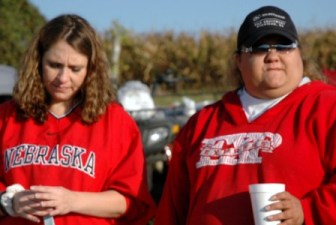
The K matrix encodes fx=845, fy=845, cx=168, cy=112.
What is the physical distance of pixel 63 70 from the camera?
3695mm

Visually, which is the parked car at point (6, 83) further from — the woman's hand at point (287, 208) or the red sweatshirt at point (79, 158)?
the woman's hand at point (287, 208)

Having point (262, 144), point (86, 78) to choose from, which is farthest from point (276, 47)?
point (86, 78)

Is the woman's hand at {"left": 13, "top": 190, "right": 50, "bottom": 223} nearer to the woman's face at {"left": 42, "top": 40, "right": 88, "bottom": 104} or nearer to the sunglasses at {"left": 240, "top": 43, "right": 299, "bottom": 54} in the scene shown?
the woman's face at {"left": 42, "top": 40, "right": 88, "bottom": 104}

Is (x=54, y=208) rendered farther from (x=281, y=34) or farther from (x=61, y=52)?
(x=281, y=34)

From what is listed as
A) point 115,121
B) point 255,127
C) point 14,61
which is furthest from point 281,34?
point 14,61

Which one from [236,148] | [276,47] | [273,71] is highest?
[276,47]

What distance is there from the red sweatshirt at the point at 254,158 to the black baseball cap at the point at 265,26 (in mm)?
237

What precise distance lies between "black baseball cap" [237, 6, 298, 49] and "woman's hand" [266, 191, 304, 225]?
0.68 m

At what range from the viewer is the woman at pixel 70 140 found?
3.58m

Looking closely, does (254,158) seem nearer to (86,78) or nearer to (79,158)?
(79,158)

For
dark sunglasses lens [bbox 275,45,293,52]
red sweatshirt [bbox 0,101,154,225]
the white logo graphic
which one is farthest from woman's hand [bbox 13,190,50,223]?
dark sunglasses lens [bbox 275,45,293,52]

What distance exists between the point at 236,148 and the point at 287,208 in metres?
0.39

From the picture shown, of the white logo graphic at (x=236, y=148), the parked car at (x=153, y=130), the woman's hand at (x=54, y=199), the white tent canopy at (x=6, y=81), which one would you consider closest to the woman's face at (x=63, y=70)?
the woman's hand at (x=54, y=199)

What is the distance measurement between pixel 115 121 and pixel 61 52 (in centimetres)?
39
